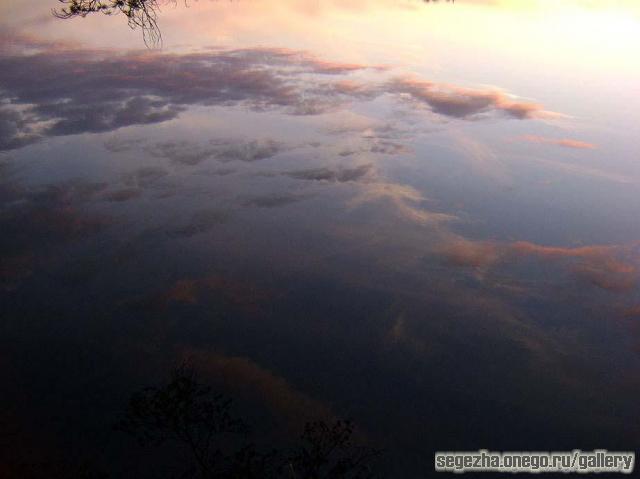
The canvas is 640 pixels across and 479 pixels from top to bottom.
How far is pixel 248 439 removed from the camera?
36.2 metres

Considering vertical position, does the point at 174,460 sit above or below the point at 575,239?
below

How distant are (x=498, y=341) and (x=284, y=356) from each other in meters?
22.6

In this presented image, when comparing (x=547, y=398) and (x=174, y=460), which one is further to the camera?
(x=547, y=398)

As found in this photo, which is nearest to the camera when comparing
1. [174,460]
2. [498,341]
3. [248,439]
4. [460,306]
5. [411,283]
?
[174,460]

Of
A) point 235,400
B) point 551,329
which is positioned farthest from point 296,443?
point 551,329

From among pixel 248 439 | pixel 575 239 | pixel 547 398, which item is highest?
pixel 575 239

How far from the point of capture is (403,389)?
3884 centimetres

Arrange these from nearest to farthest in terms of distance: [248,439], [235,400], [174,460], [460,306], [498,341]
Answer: [174,460]
[248,439]
[235,400]
[498,341]
[460,306]

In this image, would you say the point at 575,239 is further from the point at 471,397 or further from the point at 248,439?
the point at 248,439

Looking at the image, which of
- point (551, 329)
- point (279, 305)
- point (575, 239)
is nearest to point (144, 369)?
point (279, 305)

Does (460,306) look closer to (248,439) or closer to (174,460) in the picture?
(248,439)

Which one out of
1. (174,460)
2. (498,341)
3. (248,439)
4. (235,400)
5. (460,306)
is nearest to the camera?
(174,460)

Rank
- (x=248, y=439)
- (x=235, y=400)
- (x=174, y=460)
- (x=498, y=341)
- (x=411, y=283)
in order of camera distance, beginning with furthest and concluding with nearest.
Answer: (x=411, y=283) < (x=498, y=341) < (x=235, y=400) < (x=248, y=439) < (x=174, y=460)

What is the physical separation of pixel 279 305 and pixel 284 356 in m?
7.49
